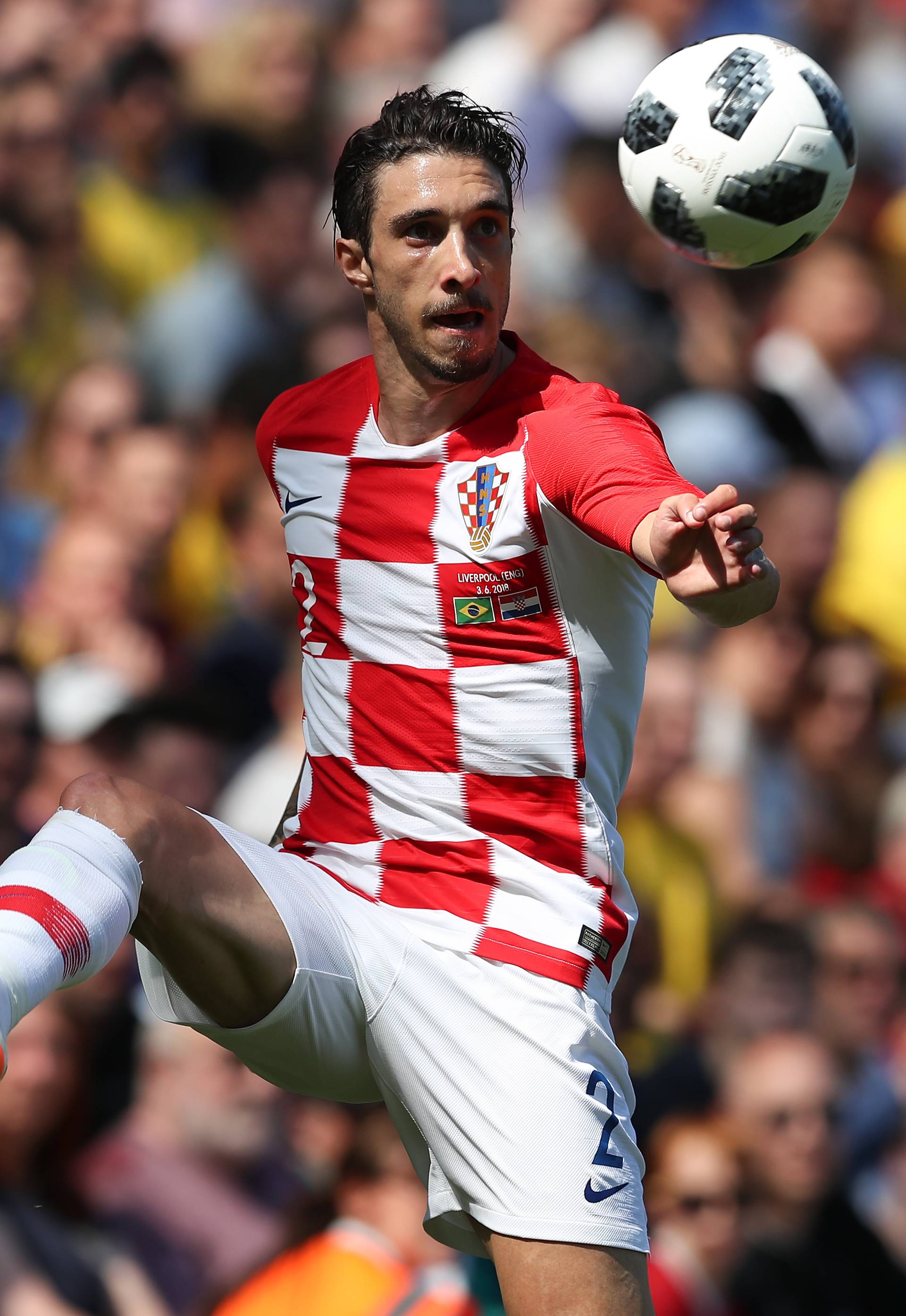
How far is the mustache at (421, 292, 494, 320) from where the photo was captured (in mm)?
3324

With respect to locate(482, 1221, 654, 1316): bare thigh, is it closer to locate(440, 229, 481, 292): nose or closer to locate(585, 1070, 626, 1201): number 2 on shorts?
locate(585, 1070, 626, 1201): number 2 on shorts

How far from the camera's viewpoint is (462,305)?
332 cm

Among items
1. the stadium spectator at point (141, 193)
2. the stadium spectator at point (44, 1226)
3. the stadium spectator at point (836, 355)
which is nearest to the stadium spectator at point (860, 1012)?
the stadium spectator at point (836, 355)

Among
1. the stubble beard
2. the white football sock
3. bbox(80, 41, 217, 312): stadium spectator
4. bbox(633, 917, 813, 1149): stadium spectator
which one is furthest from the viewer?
bbox(80, 41, 217, 312): stadium spectator

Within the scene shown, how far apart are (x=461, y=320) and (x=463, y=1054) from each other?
1431mm

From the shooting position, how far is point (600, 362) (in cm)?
718

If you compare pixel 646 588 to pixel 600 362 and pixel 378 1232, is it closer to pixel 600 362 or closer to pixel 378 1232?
pixel 378 1232

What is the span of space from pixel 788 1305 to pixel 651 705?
209cm

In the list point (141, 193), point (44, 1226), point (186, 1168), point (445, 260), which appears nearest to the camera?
point (445, 260)

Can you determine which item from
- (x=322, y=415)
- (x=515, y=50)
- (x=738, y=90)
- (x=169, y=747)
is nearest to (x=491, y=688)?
(x=322, y=415)

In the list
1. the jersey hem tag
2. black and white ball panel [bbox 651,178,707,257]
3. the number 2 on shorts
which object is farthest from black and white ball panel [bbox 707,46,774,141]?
the number 2 on shorts

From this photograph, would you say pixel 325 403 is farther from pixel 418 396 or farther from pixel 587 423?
pixel 587 423

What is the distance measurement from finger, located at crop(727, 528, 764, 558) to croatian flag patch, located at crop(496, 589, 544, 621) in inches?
29.5

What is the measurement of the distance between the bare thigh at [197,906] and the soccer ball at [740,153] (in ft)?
5.41
